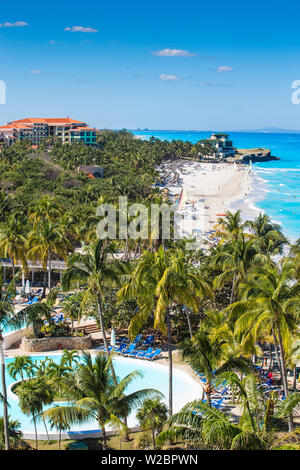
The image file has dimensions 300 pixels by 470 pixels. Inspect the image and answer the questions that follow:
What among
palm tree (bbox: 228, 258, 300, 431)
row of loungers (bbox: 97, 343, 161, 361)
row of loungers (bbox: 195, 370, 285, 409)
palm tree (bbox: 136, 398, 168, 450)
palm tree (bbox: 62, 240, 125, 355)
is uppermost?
palm tree (bbox: 62, 240, 125, 355)

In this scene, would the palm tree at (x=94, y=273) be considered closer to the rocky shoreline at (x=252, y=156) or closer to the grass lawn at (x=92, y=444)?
the grass lawn at (x=92, y=444)

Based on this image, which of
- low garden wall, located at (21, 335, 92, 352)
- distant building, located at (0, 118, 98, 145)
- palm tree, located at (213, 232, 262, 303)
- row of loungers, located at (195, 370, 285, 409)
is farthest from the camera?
distant building, located at (0, 118, 98, 145)

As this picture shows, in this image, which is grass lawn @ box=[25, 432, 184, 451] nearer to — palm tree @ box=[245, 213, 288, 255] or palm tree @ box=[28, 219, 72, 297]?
palm tree @ box=[245, 213, 288, 255]

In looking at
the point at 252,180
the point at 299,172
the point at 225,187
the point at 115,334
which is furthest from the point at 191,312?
the point at 299,172

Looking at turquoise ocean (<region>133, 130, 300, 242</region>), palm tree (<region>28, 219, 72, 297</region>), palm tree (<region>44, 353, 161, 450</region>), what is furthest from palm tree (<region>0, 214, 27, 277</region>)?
turquoise ocean (<region>133, 130, 300, 242</region>)

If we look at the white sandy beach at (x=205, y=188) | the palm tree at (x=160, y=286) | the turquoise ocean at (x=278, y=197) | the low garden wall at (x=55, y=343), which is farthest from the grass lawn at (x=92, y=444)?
the turquoise ocean at (x=278, y=197)

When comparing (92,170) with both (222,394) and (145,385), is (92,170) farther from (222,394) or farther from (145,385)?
(222,394)
